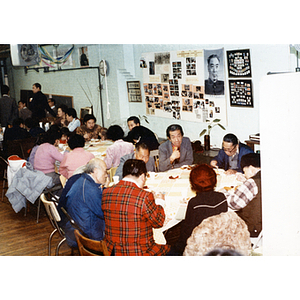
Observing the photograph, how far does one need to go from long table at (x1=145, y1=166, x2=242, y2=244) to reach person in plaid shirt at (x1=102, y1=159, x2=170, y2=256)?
0.32 feet

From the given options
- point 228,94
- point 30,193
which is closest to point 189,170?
point 228,94

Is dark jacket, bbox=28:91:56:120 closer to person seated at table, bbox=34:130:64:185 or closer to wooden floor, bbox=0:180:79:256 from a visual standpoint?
person seated at table, bbox=34:130:64:185

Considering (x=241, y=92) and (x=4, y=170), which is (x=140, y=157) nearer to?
(x=241, y=92)

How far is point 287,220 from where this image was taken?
3.87 meters

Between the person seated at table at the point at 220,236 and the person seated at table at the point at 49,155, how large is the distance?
5.34 feet

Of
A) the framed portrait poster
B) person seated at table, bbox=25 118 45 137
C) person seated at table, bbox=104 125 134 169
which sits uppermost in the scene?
the framed portrait poster

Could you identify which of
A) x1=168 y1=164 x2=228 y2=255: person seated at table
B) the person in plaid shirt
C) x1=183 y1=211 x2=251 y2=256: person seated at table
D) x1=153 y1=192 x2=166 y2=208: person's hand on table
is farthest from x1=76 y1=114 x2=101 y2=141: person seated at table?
x1=183 y1=211 x2=251 y2=256: person seated at table

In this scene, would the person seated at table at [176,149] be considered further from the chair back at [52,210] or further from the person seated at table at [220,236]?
the chair back at [52,210]

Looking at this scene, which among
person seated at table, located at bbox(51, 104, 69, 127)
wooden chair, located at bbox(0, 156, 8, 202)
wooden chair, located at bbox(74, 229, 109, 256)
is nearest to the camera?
wooden chair, located at bbox(74, 229, 109, 256)

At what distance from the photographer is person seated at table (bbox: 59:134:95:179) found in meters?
4.20

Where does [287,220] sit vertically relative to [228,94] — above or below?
below

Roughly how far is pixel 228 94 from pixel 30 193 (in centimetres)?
245

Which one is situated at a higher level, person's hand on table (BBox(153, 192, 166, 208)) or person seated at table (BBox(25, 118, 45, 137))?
person seated at table (BBox(25, 118, 45, 137))
